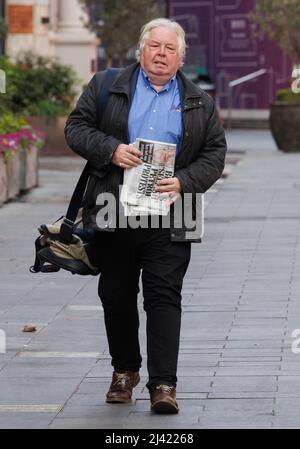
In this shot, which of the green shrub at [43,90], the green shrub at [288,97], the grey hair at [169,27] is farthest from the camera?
the green shrub at [288,97]

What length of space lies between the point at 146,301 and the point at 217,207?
1028 centimetres

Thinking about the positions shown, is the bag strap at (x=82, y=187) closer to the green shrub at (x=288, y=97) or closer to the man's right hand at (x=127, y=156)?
the man's right hand at (x=127, y=156)

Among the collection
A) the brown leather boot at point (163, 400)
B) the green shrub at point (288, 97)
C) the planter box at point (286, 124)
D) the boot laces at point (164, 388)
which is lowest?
the planter box at point (286, 124)

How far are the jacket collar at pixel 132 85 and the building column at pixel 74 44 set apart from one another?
23.2 metres

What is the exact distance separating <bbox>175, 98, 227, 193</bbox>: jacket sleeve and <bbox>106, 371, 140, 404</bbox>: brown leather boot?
92 centimetres

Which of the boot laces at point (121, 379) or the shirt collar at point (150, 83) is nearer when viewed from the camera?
the shirt collar at point (150, 83)

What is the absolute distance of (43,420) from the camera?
6418 mm

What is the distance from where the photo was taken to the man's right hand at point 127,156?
6.48 metres

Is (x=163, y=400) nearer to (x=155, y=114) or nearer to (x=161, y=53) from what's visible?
(x=155, y=114)

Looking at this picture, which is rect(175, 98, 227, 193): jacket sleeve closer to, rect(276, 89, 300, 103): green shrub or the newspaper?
the newspaper

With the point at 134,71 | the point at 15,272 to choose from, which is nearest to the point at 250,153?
the point at 15,272

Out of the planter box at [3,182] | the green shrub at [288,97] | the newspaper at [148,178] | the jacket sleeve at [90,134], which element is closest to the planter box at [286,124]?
the green shrub at [288,97]

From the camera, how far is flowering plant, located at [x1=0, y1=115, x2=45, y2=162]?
16562 millimetres

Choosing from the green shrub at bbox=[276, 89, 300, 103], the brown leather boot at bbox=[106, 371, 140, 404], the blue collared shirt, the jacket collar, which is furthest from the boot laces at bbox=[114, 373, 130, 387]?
the green shrub at bbox=[276, 89, 300, 103]
